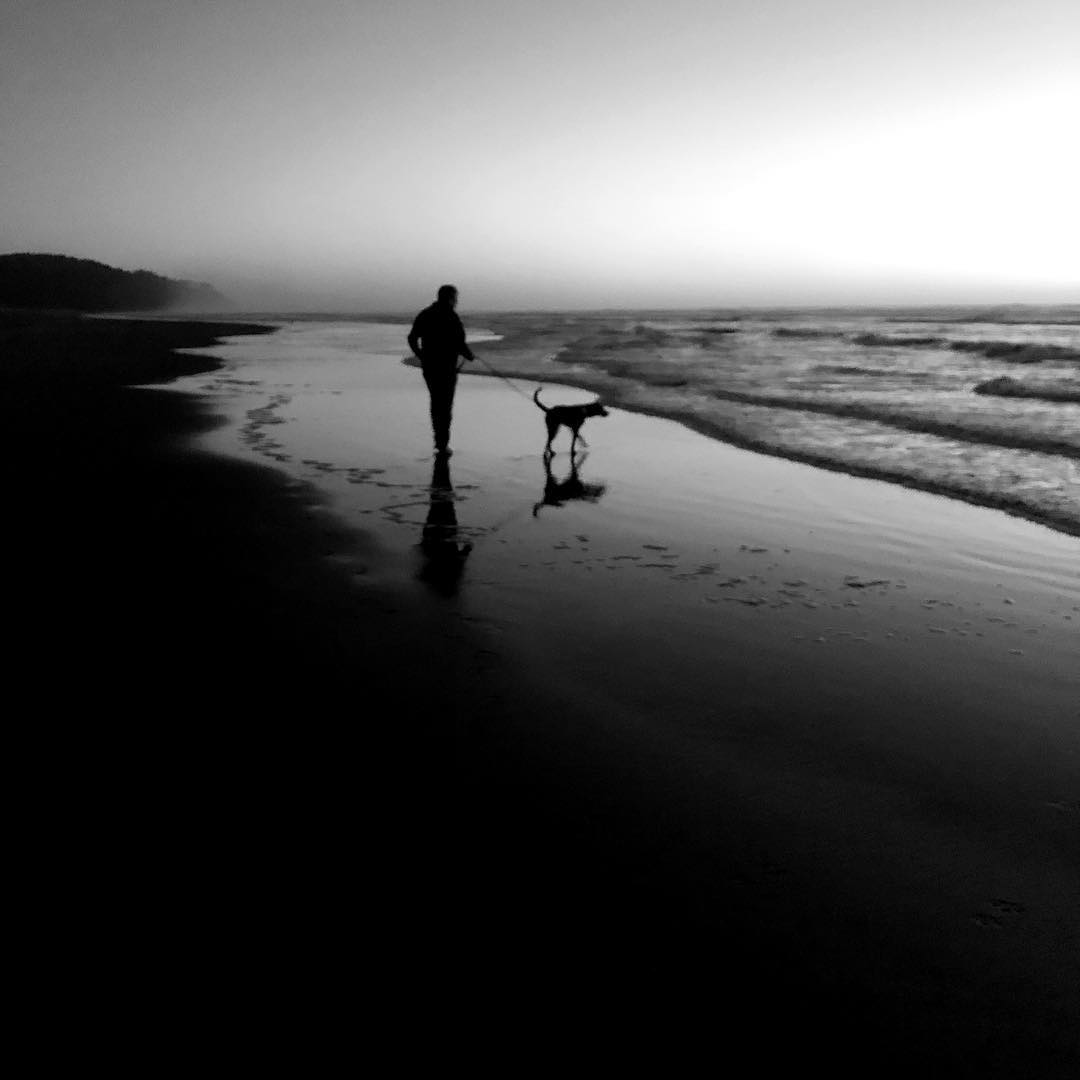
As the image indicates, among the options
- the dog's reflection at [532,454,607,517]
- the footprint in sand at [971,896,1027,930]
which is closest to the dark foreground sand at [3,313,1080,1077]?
the footprint in sand at [971,896,1027,930]

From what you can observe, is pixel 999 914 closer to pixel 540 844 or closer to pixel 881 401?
pixel 540 844

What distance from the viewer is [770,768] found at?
11.7 feet

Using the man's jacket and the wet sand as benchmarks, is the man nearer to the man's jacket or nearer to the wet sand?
the man's jacket

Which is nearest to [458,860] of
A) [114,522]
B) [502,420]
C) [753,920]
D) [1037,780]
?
[753,920]

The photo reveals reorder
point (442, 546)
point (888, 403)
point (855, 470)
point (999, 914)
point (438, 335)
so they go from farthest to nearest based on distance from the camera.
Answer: point (888, 403) → point (438, 335) → point (855, 470) → point (442, 546) → point (999, 914)

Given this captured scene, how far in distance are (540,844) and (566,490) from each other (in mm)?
6593

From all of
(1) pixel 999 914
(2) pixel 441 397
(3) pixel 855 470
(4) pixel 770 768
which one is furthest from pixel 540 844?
(2) pixel 441 397

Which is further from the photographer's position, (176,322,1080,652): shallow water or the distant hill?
the distant hill

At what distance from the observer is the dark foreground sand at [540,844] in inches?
88.7

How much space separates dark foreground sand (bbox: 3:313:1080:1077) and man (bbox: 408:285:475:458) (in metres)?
6.28

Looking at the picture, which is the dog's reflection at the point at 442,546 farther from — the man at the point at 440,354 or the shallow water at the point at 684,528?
the man at the point at 440,354

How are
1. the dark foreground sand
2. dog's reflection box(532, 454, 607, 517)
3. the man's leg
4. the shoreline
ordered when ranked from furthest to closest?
the man's leg
dog's reflection box(532, 454, 607, 517)
the shoreline
the dark foreground sand

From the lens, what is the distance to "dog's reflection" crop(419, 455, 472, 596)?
611 centimetres

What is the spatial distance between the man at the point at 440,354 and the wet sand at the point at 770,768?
3248mm
